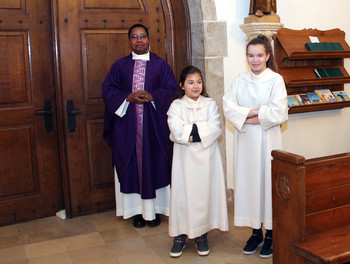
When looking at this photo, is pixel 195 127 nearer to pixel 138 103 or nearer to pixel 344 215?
pixel 138 103

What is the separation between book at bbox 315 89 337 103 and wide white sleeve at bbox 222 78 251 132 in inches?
75.7

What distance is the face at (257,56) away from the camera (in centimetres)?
306

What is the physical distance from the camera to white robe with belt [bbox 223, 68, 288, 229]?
3.07 m

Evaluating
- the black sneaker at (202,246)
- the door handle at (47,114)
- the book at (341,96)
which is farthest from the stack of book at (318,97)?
the door handle at (47,114)

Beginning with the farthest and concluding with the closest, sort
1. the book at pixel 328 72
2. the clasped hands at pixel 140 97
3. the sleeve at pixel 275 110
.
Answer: the book at pixel 328 72 < the clasped hands at pixel 140 97 < the sleeve at pixel 275 110

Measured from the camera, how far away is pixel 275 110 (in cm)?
302

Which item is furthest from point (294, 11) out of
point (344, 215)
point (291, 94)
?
point (344, 215)

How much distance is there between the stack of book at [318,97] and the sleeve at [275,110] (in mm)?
1536

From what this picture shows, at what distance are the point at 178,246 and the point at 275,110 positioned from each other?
1.21 meters

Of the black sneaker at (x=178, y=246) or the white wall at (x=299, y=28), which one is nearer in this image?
the black sneaker at (x=178, y=246)

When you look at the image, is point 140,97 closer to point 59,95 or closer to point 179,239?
point 59,95

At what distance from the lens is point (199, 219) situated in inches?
125

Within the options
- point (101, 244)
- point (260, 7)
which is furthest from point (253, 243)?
point (260, 7)

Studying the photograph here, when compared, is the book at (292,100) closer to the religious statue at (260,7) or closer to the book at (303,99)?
the book at (303,99)
